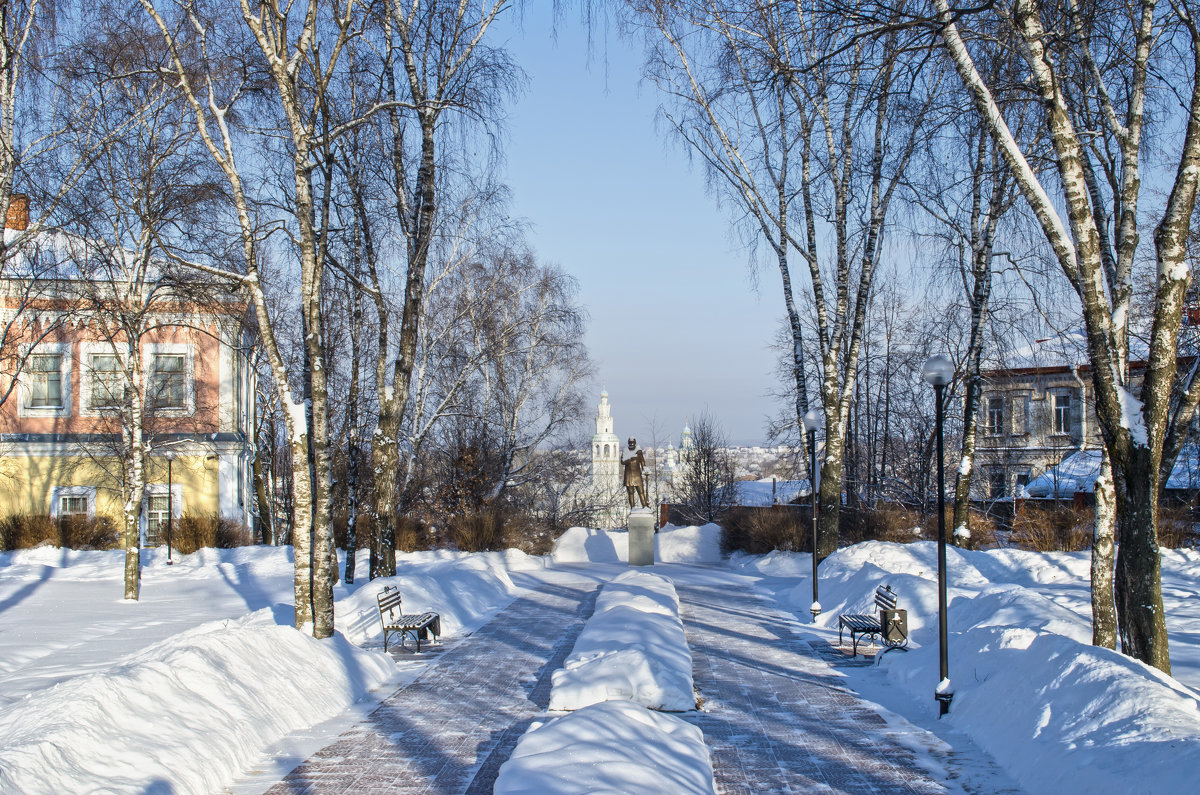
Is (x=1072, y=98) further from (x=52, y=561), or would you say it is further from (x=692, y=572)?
(x=52, y=561)

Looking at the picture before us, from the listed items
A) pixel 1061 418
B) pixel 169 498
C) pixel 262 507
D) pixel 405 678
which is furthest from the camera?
pixel 1061 418

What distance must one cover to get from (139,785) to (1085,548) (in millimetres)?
20698

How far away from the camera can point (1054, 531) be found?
20344 mm

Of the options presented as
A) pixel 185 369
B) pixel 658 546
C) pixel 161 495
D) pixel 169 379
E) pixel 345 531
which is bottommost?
pixel 658 546

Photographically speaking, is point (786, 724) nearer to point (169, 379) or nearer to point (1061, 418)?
point (169, 379)

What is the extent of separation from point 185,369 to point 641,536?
1421 cm

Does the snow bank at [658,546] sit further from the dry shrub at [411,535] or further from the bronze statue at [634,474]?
the dry shrub at [411,535]

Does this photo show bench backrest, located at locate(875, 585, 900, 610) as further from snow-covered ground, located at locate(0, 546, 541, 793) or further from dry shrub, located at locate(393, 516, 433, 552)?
dry shrub, located at locate(393, 516, 433, 552)

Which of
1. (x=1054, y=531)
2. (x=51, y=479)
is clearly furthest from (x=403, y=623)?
(x=51, y=479)

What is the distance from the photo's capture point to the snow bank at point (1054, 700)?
17.3ft

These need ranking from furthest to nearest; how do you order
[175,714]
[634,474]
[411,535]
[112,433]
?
[634,474]
[411,535]
[112,433]
[175,714]

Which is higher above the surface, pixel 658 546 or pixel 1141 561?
pixel 1141 561

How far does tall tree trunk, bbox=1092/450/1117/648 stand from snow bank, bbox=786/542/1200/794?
0.68m

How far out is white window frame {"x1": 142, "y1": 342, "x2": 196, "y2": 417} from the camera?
24.9 metres
